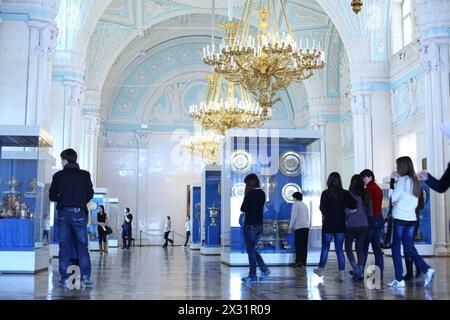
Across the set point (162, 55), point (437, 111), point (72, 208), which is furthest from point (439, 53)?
point (162, 55)

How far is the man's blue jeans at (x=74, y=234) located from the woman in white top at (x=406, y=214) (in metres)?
3.28

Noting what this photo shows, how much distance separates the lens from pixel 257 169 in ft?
36.4

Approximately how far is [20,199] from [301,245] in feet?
15.2

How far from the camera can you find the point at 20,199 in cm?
891

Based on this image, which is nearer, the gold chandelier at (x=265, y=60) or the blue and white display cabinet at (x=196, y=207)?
the gold chandelier at (x=265, y=60)

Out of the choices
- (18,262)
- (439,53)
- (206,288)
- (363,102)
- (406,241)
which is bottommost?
(206,288)

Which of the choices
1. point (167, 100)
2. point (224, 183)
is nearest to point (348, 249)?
point (224, 183)

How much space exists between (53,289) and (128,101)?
22072 mm

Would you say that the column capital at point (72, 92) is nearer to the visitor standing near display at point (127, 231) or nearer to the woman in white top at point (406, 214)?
the visitor standing near display at point (127, 231)

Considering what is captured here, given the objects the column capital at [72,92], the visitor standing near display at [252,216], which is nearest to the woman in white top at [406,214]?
the visitor standing near display at [252,216]

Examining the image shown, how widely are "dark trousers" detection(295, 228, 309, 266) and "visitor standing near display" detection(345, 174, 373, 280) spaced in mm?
2917

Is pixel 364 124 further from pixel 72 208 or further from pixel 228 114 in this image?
pixel 72 208

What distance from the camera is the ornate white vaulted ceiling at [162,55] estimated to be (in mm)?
23922

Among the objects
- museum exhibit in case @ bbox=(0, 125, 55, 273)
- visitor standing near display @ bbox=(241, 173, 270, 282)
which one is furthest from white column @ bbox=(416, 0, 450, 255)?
museum exhibit in case @ bbox=(0, 125, 55, 273)
